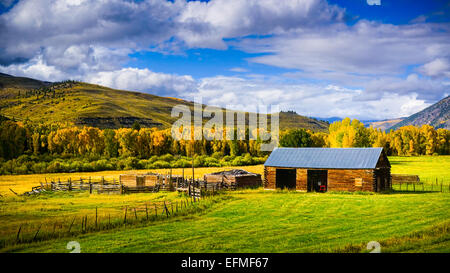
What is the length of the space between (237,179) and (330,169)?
934 centimetres

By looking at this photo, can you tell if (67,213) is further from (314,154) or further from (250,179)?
(314,154)

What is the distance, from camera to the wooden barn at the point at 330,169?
3422cm

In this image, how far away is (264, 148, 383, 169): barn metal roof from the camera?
115 feet

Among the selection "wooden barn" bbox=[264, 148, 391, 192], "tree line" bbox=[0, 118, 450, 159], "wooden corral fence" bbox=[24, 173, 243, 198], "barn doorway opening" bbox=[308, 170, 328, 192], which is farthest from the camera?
"tree line" bbox=[0, 118, 450, 159]

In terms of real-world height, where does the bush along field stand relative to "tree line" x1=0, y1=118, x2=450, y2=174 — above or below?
below

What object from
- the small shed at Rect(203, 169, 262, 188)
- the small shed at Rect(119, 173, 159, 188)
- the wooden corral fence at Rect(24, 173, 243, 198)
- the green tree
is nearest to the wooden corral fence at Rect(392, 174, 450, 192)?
the small shed at Rect(203, 169, 262, 188)

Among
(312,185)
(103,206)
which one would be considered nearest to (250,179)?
(312,185)

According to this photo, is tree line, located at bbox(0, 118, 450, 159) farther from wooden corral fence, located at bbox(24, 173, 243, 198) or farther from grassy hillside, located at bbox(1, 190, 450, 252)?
grassy hillside, located at bbox(1, 190, 450, 252)

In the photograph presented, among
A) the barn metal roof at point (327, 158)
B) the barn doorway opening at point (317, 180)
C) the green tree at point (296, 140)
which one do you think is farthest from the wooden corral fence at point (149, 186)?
the green tree at point (296, 140)

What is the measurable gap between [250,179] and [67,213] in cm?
1996

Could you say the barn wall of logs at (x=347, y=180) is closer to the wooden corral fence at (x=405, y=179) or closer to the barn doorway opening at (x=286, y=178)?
the barn doorway opening at (x=286, y=178)

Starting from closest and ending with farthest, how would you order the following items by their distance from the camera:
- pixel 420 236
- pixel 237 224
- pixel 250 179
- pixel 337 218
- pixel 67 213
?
pixel 420 236
pixel 237 224
pixel 337 218
pixel 67 213
pixel 250 179

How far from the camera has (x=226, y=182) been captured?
3984 cm

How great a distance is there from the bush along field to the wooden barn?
468cm
